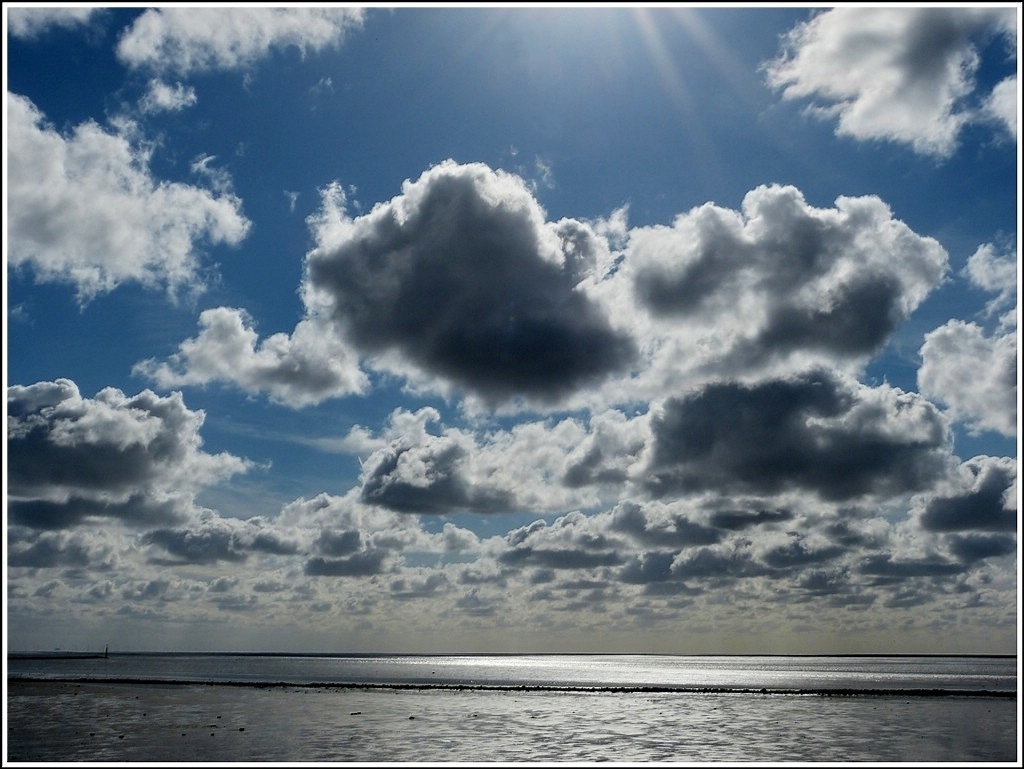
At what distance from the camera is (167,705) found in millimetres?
83812

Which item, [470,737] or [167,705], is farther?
[167,705]

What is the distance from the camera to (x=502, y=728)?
208 feet

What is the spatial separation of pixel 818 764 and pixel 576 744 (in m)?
15.9

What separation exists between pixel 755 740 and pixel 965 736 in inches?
671

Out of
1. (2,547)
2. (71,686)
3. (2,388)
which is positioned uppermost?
(2,388)

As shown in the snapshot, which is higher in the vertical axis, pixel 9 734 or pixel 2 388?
pixel 2 388

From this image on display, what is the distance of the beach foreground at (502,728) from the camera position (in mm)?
50875

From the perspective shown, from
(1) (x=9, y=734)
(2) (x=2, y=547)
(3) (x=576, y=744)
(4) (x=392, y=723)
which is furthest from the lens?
(4) (x=392, y=723)

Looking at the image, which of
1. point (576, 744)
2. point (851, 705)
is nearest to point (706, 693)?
point (851, 705)

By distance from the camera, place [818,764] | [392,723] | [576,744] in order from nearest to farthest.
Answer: [818,764], [576,744], [392,723]

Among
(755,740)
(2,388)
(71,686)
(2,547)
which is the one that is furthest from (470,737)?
(71,686)

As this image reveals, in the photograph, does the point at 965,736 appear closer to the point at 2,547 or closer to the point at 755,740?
the point at 755,740

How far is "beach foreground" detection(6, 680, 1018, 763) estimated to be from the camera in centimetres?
5088

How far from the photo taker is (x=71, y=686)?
116812 millimetres
